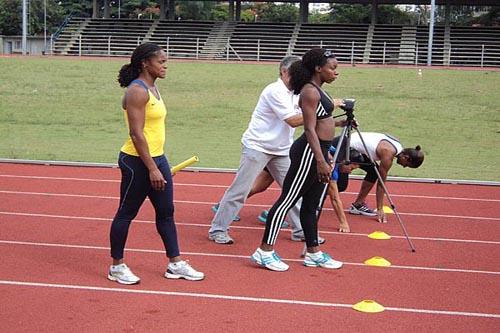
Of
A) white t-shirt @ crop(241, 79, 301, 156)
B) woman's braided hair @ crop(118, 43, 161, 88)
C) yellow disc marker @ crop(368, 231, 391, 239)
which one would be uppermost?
woman's braided hair @ crop(118, 43, 161, 88)

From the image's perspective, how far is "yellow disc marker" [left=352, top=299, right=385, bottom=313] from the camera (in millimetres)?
5824

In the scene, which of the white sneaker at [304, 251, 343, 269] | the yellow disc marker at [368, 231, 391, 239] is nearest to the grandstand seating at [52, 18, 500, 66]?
the yellow disc marker at [368, 231, 391, 239]

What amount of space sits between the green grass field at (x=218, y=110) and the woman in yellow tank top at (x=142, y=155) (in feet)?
24.1

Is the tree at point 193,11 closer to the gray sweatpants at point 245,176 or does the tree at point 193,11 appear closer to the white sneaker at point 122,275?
the gray sweatpants at point 245,176

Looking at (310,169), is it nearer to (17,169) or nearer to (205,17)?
(17,169)

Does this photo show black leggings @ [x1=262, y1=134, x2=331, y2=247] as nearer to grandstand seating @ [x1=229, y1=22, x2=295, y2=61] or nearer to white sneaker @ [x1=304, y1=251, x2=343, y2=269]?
white sneaker @ [x1=304, y1=251, x2=343, y2=269]

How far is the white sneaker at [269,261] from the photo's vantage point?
6.86 metres

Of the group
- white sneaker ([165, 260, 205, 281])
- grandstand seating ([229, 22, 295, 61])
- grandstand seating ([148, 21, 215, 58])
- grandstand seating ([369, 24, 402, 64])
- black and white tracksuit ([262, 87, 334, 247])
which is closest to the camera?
white sneaker ([165, 260, 205, 281])

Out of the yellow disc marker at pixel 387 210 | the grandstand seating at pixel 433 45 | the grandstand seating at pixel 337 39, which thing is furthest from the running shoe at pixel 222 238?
the grandstand seating at pixel 433 45

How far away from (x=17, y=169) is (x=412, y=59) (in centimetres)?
2981

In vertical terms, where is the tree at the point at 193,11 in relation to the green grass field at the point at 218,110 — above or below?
above

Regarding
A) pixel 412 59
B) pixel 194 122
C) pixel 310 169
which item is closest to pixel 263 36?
pixel 412 59

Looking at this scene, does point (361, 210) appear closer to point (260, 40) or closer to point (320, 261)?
point (320, 261)

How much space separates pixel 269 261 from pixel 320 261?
47cm
